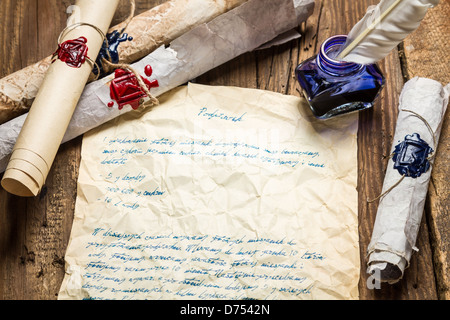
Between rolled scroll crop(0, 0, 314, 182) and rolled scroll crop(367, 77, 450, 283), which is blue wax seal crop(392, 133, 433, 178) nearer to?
rolled scroll crop(367, 77, 450, 283)

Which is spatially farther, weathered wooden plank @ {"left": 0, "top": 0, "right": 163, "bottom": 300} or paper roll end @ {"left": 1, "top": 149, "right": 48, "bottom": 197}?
weathered wooden plank @ {"left": 0, "top": 0, "right": 163, "bottom": 300}

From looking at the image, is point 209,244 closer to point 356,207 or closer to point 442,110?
point 356,207

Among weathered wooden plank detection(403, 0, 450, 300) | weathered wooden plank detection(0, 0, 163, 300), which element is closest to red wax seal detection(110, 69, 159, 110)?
weathered wooden plank detection(0, 0, 163, 300)

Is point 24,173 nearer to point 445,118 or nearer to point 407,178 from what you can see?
point 407,178

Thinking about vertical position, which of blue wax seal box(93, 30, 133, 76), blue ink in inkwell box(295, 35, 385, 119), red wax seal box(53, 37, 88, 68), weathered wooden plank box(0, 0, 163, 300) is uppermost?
blue wax seal box(93, 30, 133, 76)

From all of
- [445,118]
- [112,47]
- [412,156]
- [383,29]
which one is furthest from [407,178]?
[112,47]
